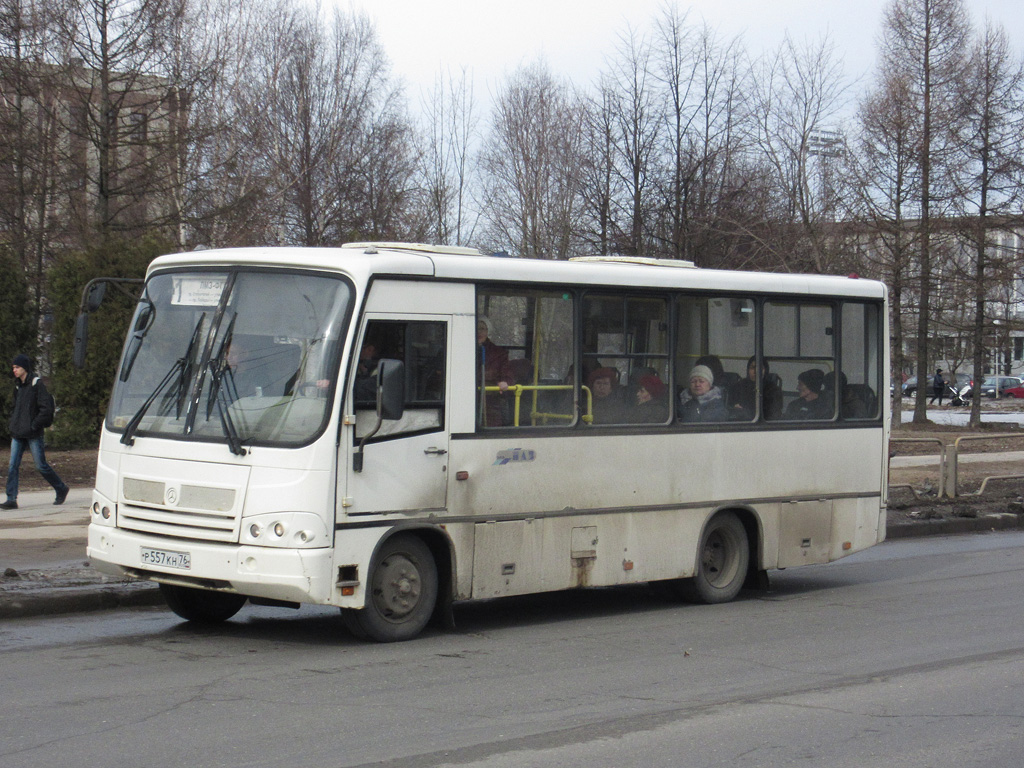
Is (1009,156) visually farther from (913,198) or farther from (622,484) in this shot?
(622,484)

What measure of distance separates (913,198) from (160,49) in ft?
71.1

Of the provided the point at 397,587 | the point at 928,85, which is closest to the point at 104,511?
the point at 397,587

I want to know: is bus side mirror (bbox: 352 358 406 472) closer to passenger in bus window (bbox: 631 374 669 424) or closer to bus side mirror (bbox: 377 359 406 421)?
bus side mirror (bbox: 377 359 406 421)

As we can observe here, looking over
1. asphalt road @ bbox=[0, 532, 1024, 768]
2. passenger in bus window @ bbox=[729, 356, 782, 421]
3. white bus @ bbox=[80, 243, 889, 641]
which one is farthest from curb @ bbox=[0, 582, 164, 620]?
passenger in bus window @ bbox=[729, 356, 782, 421]

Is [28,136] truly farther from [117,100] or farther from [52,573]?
[52,573]

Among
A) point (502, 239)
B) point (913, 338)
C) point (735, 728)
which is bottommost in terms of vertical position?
point (735, 728)

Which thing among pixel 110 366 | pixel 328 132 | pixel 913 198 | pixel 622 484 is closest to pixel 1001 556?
pixel 622 484

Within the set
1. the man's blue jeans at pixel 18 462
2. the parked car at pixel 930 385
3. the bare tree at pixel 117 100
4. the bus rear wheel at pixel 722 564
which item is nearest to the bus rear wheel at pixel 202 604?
the bus rear wheel at pixel 722 564

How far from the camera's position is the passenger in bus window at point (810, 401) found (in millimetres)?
11477

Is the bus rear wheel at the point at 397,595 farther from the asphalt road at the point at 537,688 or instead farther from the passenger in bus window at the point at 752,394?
the passenger in bus window at the point at 752,394

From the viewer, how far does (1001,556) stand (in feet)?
48.7

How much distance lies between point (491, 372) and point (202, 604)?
271 centimetres

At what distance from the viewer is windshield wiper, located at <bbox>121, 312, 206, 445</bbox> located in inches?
343

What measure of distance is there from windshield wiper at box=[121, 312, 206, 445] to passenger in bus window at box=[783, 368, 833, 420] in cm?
528
